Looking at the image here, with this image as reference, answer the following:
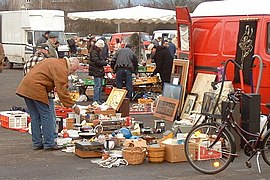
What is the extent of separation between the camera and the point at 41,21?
27.7 m

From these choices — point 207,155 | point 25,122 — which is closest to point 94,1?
point 25,122

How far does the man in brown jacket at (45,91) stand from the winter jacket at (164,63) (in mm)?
6783

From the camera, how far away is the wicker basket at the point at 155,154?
8727 millimetres

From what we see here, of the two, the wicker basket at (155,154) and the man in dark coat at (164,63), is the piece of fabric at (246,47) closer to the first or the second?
the wicker basket at (155,154)

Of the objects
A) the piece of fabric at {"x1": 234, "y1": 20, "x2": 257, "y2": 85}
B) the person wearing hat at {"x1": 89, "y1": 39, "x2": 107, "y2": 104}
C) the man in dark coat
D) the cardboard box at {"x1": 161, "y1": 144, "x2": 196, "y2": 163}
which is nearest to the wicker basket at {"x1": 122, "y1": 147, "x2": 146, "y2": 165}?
the cardboard box at {"x1": 161, "y1": 144, "x2": 196, "y2": 163}

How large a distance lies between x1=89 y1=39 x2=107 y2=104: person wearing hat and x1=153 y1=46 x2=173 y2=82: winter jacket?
1802mm

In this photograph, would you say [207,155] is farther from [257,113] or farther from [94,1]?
[94,1]

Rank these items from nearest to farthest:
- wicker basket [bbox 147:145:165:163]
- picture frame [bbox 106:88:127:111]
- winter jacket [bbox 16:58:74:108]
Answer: wicker basket [bbox 147:145:165:163] < winter jacket [bbox 16:58:74:108] < picture frame [bbox 106:88:127:111]

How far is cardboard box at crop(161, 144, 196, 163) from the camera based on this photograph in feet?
28.7

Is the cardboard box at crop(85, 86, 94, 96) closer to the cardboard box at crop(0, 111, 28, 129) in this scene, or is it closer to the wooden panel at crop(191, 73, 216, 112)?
the cardboard box at crop(0, 111, 28, 129)

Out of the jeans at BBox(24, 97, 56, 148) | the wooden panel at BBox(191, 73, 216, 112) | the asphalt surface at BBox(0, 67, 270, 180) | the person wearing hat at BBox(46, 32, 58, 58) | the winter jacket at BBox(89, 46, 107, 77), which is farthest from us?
the winter jacket at BBox(89, 46, 107, 77)

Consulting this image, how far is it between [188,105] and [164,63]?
4.39 metres

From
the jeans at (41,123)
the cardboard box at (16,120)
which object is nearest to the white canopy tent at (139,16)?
the cardboard box at (16,120)

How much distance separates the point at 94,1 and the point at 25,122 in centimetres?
5045
